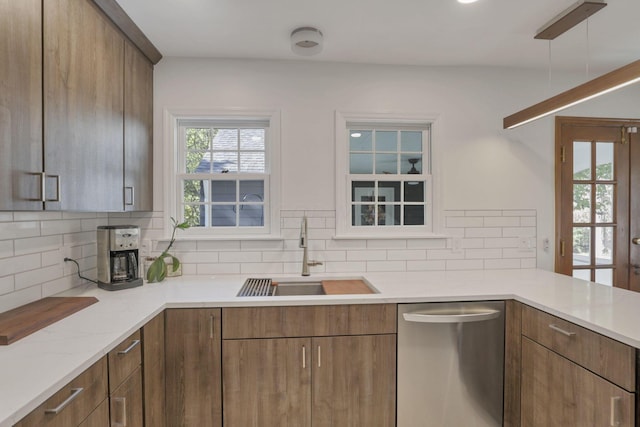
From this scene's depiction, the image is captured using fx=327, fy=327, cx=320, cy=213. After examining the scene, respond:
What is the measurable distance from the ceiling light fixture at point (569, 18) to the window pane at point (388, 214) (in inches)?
56.3

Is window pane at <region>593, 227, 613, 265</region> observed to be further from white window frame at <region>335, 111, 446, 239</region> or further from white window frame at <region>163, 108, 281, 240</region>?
white window frame at <region>163, 108, 281, 240</region>

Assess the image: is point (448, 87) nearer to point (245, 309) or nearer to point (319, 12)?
point (319, 12)

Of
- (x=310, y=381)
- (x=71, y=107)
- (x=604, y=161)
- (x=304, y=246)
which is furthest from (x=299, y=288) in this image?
(x=604, y=161)

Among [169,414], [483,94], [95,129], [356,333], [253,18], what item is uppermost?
[253,18]

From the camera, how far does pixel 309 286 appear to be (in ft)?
7.59

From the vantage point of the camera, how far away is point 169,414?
5.62 feet

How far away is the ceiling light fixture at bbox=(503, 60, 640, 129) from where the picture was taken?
57.2 inches

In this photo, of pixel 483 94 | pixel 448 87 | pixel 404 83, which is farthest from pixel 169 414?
pixel 483 94

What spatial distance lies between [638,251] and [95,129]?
384cm

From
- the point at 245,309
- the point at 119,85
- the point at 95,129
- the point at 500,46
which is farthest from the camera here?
the point at 500,46

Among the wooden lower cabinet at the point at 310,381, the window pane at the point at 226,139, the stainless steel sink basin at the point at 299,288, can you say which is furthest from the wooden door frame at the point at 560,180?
the window pane at the point at 226,139

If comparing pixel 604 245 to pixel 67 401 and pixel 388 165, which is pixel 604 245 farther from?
pixel 67 401

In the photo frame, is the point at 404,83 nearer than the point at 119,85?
No

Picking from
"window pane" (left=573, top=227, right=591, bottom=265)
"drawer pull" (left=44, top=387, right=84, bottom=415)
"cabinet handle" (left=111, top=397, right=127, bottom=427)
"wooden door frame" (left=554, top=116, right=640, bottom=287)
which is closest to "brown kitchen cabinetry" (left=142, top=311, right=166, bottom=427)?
"cabinet handle" (left=111, top=397, right=127, bottom=427)
